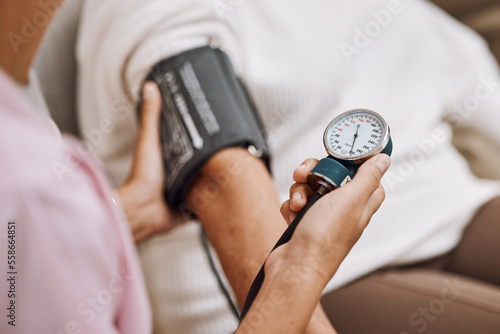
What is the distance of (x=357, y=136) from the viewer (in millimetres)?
318

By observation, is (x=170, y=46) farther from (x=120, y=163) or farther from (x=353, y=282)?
(x=353, y=282)

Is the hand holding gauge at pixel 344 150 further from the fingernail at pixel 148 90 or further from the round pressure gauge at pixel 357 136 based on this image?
the fingernail at pixel 148 90

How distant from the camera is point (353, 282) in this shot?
0.57 m

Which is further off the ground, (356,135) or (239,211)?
(356,135)

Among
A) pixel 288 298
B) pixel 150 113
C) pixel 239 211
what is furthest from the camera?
pixel 150 113

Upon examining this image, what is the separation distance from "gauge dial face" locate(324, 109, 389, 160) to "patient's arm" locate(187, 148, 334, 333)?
2.8 inches

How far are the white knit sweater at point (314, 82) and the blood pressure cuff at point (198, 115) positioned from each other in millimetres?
28

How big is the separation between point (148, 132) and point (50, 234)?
27 centimetres

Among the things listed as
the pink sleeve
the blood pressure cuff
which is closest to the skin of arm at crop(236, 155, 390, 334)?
the pink sleeve

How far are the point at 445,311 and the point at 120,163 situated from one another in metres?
0.43

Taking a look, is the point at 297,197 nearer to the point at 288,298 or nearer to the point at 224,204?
the point at 288,298

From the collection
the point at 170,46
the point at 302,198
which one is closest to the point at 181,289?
the point at 170,46

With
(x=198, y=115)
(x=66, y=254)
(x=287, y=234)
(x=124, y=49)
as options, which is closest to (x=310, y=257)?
(x=287, y=234)

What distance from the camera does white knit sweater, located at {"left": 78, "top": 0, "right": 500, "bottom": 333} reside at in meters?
0.60
